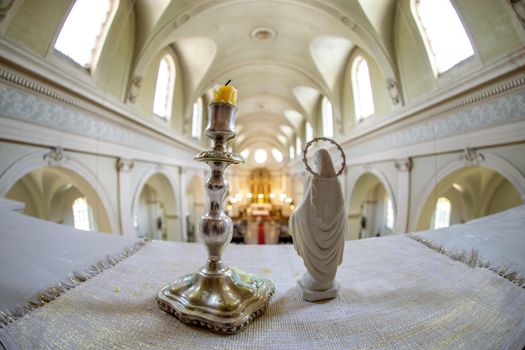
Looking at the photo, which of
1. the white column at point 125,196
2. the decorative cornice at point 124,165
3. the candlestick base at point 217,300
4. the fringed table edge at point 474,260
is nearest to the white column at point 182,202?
the white column at point 125,196

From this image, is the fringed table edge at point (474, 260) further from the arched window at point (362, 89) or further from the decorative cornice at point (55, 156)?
the arched window at point (362, 89)

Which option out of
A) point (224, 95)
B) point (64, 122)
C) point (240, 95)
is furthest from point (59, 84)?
point (240, 95)

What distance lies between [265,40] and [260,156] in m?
18.2

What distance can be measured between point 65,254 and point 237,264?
1.11 m

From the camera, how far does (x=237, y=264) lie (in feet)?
5.74

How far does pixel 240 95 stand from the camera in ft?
34.6

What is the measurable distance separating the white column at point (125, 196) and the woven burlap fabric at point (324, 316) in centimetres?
405

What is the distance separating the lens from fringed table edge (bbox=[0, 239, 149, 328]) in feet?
3.09

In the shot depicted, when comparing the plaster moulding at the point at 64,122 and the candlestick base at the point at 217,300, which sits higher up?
the plaster moulding at the point at 64,122

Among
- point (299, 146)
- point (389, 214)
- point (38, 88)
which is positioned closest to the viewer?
point (38, 88)

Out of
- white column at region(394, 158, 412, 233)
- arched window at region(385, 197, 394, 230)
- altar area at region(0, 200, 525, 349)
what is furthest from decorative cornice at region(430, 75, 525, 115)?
arched window at region(385, 197, 394, 230)

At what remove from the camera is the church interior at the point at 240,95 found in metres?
2.93

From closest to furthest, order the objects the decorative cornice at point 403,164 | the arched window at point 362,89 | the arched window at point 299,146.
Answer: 1. the decorative cornice at point 403,164
2. the arched window at point 362,89
3. the arched window at point 299,146

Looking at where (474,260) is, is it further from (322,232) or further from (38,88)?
(38,88)
